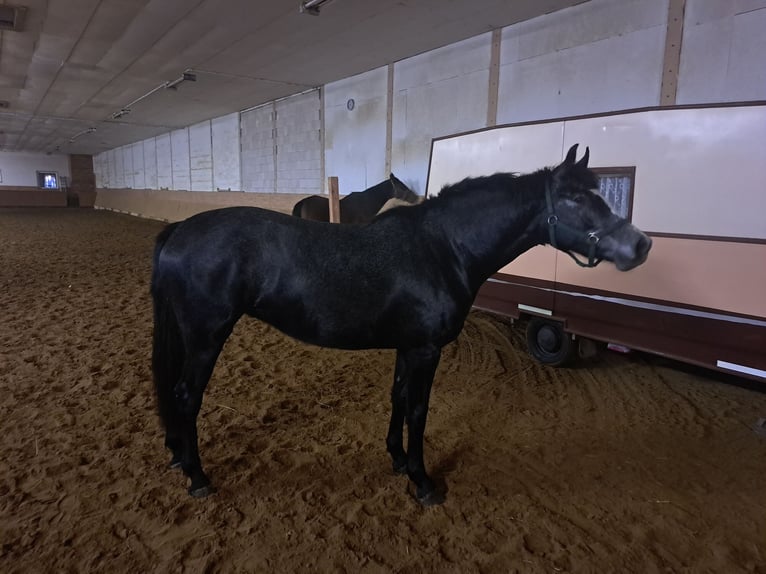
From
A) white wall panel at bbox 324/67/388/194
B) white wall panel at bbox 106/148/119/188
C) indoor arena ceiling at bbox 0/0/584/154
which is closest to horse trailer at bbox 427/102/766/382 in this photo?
indoor arena ceiling at bbox 0/0/584/154

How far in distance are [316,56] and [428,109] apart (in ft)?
8.03

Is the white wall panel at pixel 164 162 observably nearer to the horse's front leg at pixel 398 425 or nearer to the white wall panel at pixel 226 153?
the white wall panel at pixel 226 153

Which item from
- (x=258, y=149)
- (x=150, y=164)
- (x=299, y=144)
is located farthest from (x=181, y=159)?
(x=299, y=144)

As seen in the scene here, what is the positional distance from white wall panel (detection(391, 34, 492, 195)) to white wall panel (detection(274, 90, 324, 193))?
3.09m

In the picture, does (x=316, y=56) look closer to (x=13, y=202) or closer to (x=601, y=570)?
(x=601, y=570)

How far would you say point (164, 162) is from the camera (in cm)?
2184

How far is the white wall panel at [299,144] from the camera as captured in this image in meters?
11.3

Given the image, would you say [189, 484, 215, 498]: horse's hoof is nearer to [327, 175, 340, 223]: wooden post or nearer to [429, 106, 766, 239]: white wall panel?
[429, 106, 766, 239]: white wall panel

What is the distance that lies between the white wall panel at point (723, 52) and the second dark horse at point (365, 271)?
3605 mm

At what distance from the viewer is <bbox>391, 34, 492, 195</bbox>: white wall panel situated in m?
7.20

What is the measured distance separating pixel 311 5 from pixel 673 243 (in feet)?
17.6

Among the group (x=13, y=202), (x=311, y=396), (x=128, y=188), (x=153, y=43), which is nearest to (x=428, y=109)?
(x=153, y=43)

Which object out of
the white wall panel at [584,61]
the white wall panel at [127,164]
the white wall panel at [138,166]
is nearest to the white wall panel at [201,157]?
the white wall panel at [138,166]

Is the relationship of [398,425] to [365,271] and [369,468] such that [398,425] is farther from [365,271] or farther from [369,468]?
[365,271]
